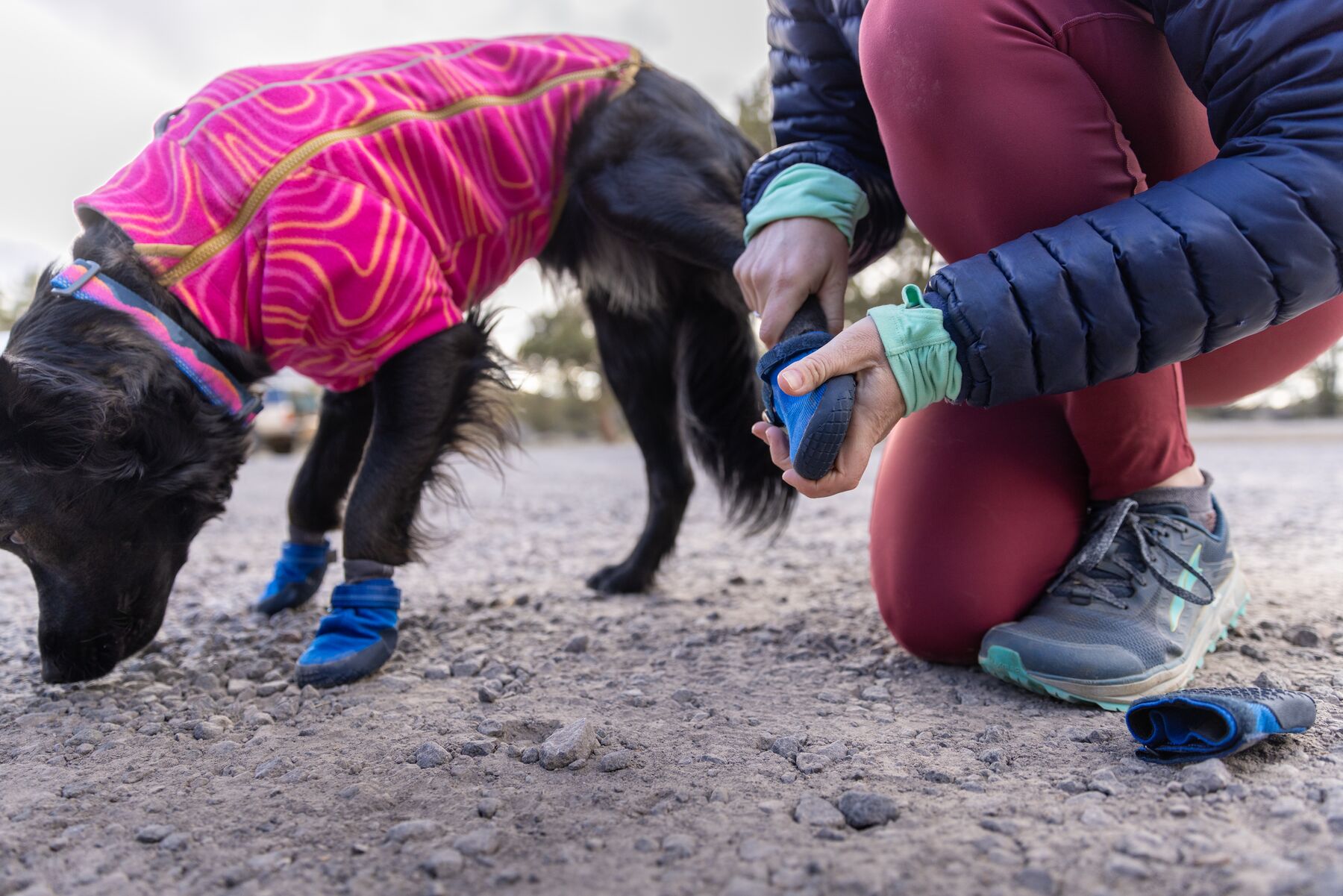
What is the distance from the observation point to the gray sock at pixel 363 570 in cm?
178

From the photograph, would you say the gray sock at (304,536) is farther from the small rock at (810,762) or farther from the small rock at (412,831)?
the small rock at (810,762)

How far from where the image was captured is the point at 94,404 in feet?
4.79

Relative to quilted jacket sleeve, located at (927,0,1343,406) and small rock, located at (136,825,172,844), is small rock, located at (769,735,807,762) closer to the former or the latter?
quilted jacket sleeve, located at (927,0,1343,406)

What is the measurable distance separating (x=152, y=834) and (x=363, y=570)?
2.65 feet

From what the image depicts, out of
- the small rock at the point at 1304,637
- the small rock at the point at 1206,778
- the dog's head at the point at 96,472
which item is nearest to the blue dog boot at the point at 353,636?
the dog's head at the point at 96,472

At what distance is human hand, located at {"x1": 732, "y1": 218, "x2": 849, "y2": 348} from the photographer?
1.43 meters

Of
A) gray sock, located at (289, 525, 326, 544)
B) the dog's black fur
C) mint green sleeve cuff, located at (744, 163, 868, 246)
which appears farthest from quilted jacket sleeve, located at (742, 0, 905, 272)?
gray sock, located at (289, 525, 326, 544)

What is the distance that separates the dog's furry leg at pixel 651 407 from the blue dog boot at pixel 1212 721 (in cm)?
151

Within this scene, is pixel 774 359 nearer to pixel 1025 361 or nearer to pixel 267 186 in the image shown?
pixel 1025 361

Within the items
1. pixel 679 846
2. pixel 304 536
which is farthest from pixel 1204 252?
pixel 304 536

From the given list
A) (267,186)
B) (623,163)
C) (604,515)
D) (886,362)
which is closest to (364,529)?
(267,186)

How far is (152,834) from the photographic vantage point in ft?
3.30

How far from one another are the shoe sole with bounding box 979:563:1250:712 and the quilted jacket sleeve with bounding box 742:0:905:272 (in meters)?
0.81

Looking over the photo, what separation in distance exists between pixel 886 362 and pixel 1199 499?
886 mm
